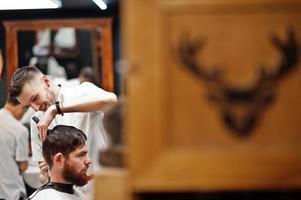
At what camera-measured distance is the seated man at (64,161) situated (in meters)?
3.39

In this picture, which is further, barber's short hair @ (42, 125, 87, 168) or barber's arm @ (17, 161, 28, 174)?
barber's arm @ (17, 161, 28, 174)

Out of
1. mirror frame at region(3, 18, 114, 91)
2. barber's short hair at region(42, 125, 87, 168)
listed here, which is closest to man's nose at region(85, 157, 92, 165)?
barber's short hair at region(42, 125, 87, 168)

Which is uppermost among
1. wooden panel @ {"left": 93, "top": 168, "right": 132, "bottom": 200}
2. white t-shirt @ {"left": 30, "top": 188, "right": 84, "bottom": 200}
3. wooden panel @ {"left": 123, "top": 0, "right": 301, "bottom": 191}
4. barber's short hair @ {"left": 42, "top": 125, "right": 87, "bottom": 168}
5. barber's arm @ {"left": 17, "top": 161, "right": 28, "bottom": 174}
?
wooden panel @ {"left": 123, "top": 0, "right": 301, "bottom": 191}

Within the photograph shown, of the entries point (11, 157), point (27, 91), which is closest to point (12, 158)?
point (11, 157)

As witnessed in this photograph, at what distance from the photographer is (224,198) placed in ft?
4.42

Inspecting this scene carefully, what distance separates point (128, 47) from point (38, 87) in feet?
8.42

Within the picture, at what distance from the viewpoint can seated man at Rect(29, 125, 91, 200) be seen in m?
3.39

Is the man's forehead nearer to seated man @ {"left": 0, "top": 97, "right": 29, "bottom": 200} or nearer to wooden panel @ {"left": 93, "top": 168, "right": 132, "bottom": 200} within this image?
seated man @ {"left": 0, "top": 97, "right": 29, "bottom": 200}

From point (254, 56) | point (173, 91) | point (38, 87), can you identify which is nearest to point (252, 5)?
point (254, 56)

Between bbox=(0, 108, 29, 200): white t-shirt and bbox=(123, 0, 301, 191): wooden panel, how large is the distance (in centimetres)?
432

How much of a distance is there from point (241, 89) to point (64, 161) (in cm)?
236

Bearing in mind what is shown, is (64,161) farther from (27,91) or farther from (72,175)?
(27,91)

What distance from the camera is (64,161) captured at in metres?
3.39

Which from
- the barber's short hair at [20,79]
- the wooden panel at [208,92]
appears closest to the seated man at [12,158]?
the barber's short hair at [20,79]
